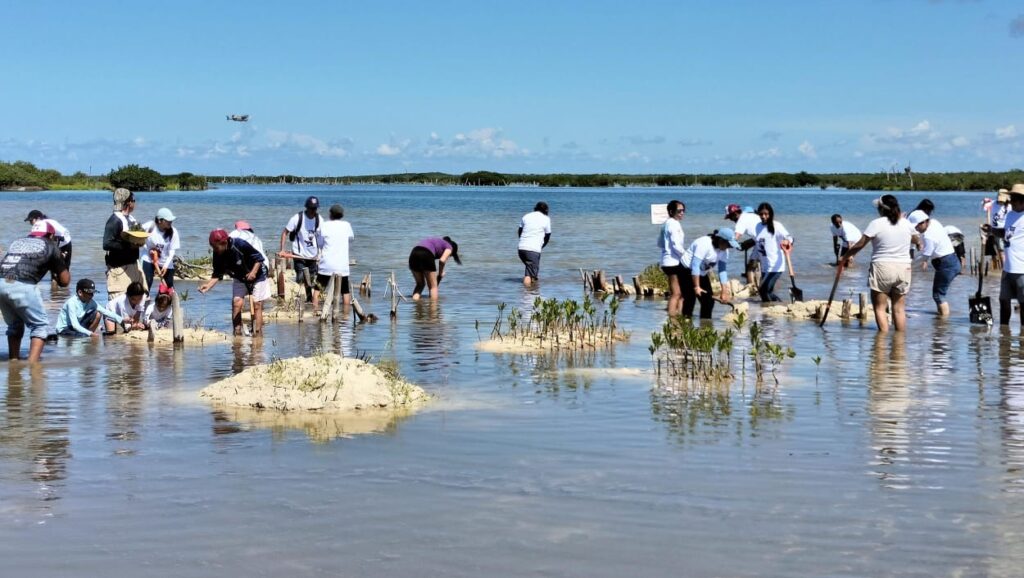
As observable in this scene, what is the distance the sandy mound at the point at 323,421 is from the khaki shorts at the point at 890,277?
23.0 ft

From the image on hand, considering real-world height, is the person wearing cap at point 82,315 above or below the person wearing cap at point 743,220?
below

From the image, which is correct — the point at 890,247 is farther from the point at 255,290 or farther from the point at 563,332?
the point at 255,290

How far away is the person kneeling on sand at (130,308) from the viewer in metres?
14.0

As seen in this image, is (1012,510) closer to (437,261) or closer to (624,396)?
(624,396)

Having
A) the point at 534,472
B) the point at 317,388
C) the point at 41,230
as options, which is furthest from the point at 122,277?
the point at 534,472

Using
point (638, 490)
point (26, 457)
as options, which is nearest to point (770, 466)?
point (638, 490)

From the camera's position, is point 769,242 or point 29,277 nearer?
point 29,277

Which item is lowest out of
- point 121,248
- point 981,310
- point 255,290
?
point 981,310

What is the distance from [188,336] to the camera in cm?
1363

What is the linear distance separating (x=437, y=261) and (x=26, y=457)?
12798 mm

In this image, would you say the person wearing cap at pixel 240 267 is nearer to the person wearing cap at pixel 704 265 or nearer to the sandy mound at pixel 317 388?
the sandy mound at pixel 317 388

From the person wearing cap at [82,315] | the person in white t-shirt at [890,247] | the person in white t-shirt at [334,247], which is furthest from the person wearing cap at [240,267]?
the person in white t-shirt at [890,247]

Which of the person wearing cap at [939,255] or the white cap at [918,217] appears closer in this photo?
the person wearing cap at [939,255]

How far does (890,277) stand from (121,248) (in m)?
9.64
